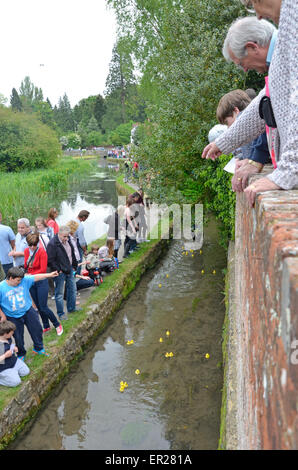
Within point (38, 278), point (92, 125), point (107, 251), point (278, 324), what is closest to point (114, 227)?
point (107, 251)

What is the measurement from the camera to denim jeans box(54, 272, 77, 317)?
6219 millimetres

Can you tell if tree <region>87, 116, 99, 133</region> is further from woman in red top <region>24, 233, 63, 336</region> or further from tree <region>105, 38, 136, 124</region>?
woman in red top <region>24, 233, 63, 336</region>

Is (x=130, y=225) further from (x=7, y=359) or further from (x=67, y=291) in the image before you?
(x=7, y=359)

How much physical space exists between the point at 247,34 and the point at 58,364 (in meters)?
5.02

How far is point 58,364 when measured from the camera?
5.52 meters

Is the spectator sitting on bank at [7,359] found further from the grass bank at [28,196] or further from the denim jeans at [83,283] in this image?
the grass bank at [28,196]

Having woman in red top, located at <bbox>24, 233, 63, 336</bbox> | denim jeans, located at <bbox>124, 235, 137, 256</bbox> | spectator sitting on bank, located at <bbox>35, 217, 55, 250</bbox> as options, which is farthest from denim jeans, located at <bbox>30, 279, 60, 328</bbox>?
denim jeans, located at <bbox>124, 235, 137, 256</bbox>

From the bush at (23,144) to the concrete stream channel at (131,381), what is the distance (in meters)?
24.3

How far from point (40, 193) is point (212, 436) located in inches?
755

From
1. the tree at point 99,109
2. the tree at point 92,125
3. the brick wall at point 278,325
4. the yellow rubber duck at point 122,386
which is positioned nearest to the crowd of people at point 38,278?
the yellow rubber duck at point 122,386

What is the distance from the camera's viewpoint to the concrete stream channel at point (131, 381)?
450cm

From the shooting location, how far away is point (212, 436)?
4.44 meters

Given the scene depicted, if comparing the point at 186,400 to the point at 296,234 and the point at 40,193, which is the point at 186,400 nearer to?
the point at 296,234
